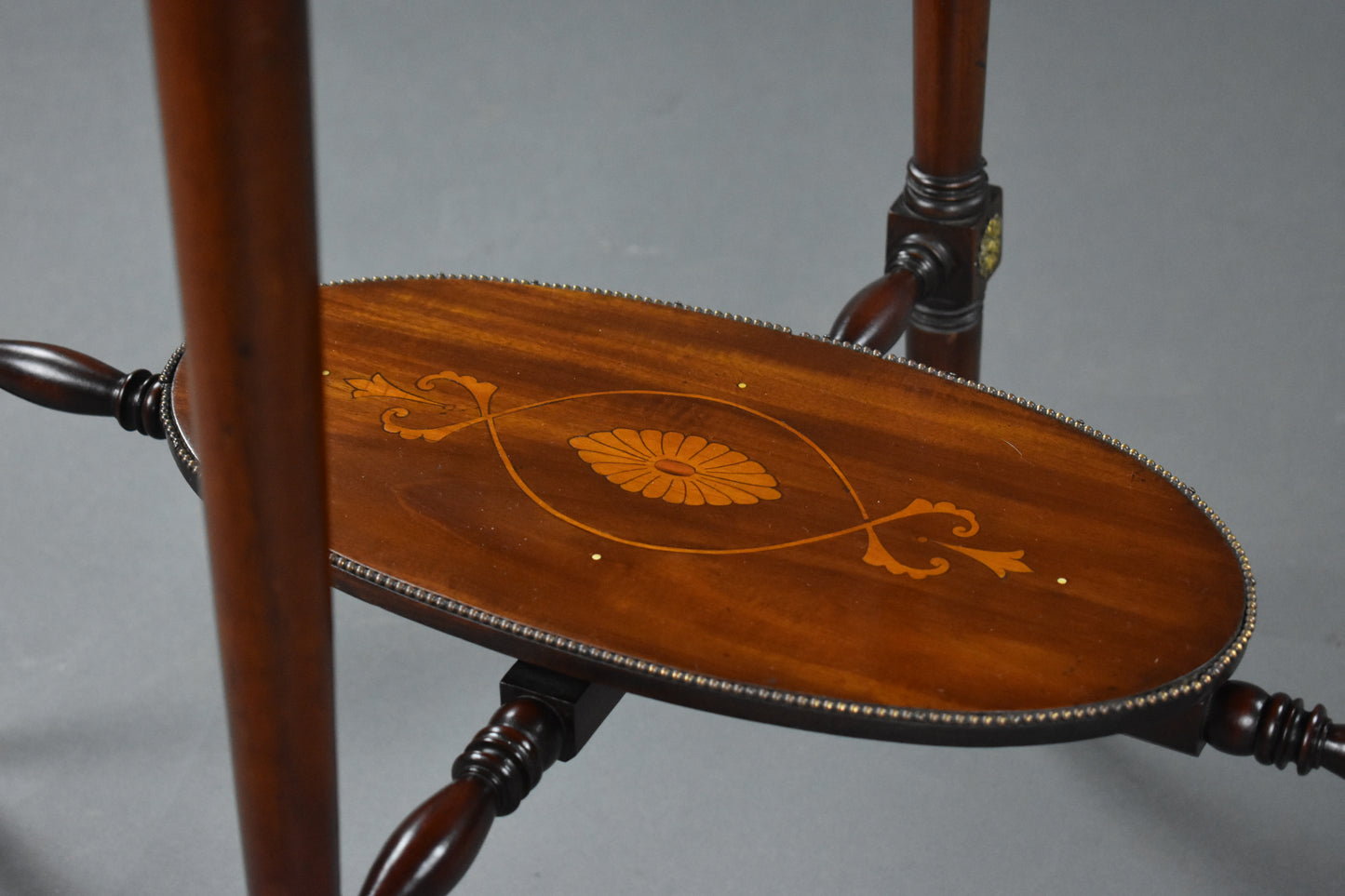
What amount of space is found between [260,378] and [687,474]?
408mm

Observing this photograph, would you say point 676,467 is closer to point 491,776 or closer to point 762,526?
Result: point 762,526

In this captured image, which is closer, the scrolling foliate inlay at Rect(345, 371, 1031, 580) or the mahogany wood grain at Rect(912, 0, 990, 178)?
the scrolling foliate inlay at Rect(345, 371, 1031, 580)

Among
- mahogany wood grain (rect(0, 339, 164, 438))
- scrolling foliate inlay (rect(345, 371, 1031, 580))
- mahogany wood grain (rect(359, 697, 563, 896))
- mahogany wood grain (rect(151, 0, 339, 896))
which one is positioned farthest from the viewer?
mahogany wood grain (rect(0, 339, 164, 438))

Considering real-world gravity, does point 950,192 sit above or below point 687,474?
above

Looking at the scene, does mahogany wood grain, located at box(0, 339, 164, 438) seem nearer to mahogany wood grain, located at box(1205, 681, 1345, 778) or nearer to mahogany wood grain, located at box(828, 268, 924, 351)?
mahogany wood grain, located at box(828, 268, 924, 351)

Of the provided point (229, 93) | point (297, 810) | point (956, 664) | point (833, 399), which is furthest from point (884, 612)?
point (229, 93)

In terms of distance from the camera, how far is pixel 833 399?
1016 mm

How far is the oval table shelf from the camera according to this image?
804mm

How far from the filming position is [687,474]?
3.11ft

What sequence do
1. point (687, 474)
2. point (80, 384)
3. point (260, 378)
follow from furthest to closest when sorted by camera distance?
1. point (80, 384)
2. point (687, 474)
3. point (260, 378)

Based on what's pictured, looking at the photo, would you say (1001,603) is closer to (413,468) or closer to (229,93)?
(413,468)

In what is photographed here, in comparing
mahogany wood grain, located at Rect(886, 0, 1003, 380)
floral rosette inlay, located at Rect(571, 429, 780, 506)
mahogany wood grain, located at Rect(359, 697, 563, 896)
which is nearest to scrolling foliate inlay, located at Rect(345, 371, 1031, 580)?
floral rosette inlay, located at Rect(571, 429, 780, 506)

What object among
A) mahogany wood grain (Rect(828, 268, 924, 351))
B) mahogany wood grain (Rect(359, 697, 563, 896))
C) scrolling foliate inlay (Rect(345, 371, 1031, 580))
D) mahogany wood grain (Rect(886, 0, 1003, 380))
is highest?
mahogany wood grain (Rect(886, 0, 1003, 380))

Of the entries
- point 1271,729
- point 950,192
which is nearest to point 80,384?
point 950,192
